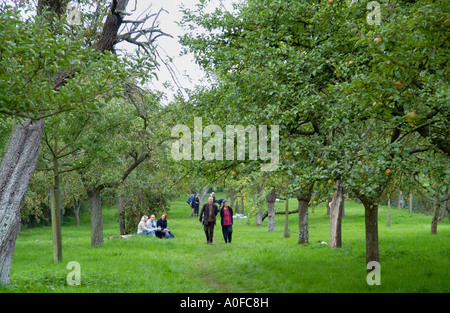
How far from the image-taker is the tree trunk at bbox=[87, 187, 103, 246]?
51.6ft

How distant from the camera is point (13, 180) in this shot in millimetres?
7719

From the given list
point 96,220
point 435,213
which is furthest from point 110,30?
point 435,213

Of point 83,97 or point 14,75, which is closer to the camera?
point 14,75

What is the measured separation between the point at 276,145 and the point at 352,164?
5.63 feet

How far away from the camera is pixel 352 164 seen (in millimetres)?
7133

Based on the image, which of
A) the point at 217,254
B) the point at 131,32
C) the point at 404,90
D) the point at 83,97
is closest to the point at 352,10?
the point at 404,90

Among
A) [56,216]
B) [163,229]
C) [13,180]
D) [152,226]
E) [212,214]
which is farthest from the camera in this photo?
[152,226]

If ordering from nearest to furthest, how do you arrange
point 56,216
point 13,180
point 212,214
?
point 13,180
point 56,216
point 212,214

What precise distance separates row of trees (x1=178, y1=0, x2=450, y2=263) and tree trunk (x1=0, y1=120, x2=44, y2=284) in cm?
352

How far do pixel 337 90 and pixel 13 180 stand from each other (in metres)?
6.27

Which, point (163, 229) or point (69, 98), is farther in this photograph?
point (163, 229)

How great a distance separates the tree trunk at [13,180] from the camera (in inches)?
297

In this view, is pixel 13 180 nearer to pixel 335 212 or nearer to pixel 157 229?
pixel 335 212

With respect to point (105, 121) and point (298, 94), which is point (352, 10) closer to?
point (298, 94)
